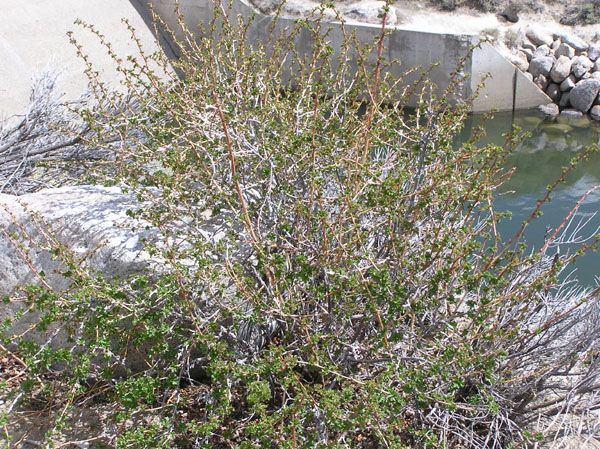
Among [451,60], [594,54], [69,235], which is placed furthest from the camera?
[594,54]

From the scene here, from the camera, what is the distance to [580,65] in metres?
14.0

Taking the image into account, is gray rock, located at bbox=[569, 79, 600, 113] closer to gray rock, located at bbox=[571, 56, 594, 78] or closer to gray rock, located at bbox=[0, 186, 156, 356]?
gray rock, located at bbox=[571, 56, 594, 78]

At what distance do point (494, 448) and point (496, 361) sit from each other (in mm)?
480

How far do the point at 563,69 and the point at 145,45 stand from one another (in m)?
7.43

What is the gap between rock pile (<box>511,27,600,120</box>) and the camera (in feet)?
45.2

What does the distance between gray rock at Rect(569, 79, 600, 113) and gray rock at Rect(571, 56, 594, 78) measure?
265 mm

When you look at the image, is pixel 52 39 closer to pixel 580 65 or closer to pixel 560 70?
pixel 560 70

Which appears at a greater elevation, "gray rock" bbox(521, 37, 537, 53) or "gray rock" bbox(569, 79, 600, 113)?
"gray rock" bbox(521, 37, 537, 53)

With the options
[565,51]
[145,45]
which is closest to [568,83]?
[565,51]

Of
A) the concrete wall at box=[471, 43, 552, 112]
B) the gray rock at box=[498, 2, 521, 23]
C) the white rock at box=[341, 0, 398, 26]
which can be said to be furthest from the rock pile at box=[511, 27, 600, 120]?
the white rock at box=[341, 0, 398, 26]

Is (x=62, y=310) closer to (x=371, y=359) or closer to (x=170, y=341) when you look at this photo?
(x=170, y=341)

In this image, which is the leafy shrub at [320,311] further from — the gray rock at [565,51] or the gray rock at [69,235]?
the gray rock at [565,51]

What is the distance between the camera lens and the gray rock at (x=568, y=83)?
13.9 metres

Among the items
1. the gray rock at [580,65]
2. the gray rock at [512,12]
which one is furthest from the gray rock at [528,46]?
the gray rock at [580,65]
